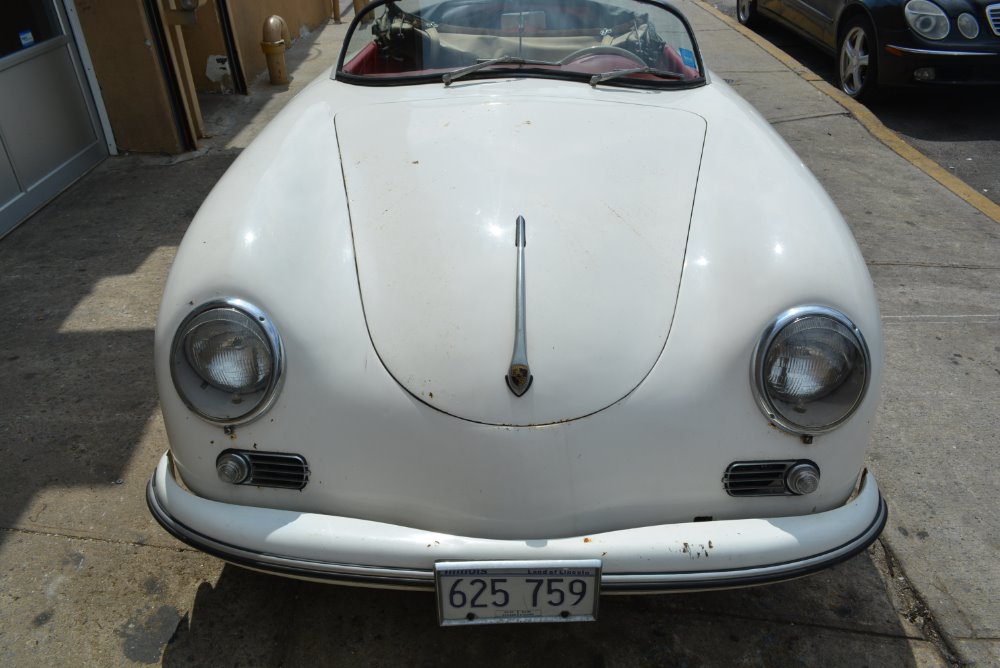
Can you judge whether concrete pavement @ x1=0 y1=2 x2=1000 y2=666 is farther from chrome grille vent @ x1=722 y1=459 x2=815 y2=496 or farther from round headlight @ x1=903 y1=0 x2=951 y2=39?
round headlight @ x1=903 y1=0 x2=951 y2=39

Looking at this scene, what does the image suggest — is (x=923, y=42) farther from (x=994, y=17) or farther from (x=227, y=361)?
(x=227, y=361)

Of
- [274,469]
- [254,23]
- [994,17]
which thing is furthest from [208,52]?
[994,17]

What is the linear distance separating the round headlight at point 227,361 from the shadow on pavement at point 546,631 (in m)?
0.74

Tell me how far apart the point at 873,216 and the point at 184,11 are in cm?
476

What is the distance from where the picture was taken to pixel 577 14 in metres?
3.17

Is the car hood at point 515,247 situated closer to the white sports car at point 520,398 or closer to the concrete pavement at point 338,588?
the white sports car at point 520,398

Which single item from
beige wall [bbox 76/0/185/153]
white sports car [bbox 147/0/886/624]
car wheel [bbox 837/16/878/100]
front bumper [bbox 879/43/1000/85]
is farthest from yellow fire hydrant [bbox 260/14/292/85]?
white sports car [bbox 147/0/886/624]

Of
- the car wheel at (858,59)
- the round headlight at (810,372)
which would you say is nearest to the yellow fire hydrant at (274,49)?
the car wheel at (858,59)

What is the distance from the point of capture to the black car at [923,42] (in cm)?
609

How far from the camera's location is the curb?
5145 millimetres

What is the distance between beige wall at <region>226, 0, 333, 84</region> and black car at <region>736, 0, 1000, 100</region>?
5.33m

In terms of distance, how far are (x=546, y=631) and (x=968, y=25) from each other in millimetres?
6076

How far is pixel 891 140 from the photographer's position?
6.14 m

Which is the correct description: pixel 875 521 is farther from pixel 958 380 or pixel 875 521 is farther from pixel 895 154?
pixel 895 154
